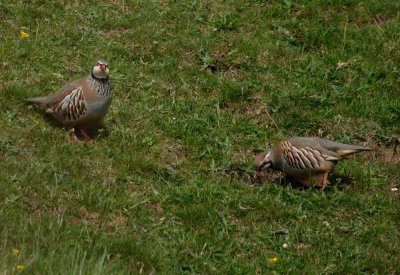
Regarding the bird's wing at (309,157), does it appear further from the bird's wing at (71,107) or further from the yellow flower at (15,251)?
the yellow flower at (15,251)

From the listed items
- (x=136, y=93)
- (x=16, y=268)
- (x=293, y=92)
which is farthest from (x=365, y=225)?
(x=16, y=268)

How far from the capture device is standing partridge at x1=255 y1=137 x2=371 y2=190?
10250mm

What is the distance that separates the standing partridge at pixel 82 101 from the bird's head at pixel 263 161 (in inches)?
68.8

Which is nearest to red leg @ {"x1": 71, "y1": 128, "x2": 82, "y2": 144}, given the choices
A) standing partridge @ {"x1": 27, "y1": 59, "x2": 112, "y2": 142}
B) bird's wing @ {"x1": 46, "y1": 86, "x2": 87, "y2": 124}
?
standing partridge @ {"x1": 27, "y1": 59, "x2": 112, "y2": 142}

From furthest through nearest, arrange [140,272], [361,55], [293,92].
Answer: [361,55], [293,92], [140,272]

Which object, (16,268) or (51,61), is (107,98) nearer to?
(51,61)

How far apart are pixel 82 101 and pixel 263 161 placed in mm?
2070

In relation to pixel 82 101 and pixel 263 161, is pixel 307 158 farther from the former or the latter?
pixel 82 101

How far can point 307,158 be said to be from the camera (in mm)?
10305

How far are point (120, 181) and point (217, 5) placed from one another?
4381 millimetres

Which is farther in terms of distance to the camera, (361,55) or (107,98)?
(361,55)

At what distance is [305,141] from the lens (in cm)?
1046

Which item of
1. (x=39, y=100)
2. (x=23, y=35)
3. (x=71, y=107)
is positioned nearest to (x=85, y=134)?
(x=71, y=107)

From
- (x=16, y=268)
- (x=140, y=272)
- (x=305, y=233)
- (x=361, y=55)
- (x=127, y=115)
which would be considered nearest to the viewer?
(x=16, y=268)
